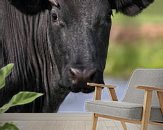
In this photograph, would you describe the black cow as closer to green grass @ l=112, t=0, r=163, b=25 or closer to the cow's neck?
the cow's neck

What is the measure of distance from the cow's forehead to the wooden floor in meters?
0.97

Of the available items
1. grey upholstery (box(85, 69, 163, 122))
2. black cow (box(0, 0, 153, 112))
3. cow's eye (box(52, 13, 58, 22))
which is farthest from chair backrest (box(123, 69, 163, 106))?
cow's eye (box(52, 13, 58, 22))

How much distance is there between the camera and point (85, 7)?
2.71m

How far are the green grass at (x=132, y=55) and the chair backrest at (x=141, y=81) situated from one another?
39cm

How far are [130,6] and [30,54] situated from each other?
0.90m

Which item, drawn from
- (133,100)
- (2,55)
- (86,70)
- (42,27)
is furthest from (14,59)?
(133,100)

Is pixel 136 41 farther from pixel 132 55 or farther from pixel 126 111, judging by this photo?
pixel 126 111

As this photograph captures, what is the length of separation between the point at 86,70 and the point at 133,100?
1.51ft

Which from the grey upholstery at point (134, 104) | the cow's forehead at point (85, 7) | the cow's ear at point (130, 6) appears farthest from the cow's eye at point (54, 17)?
the grey upholstery at point (134, 104)

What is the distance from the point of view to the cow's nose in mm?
2477

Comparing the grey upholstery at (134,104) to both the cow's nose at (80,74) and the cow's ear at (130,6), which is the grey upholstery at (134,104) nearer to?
the cow's nose at (80,74)

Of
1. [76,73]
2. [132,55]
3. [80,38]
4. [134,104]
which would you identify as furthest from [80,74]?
[132,55]

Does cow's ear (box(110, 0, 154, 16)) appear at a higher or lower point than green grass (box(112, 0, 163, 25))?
higher

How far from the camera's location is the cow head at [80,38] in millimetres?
2545
